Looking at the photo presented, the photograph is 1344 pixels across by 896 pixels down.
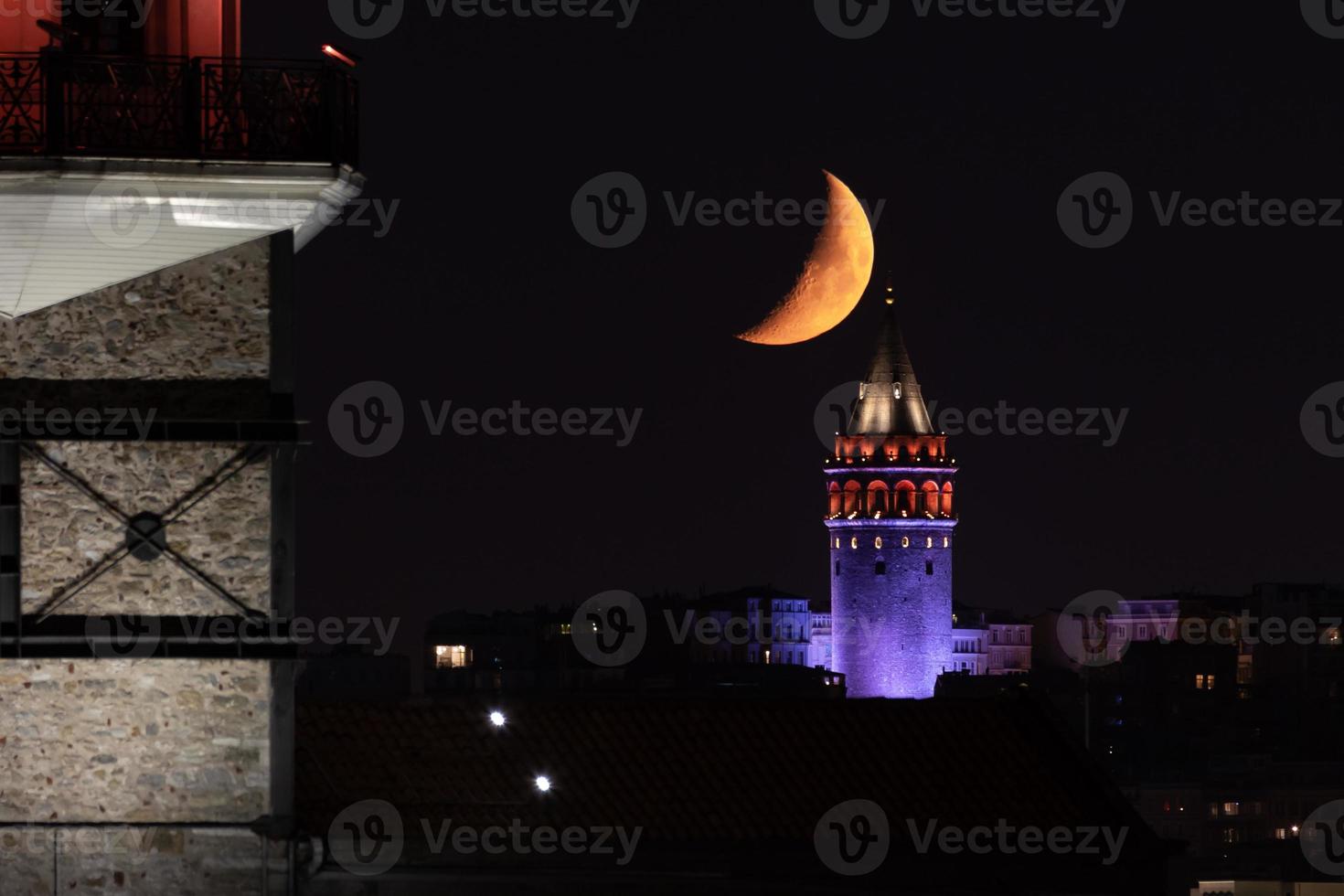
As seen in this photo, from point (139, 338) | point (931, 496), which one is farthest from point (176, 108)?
point (931, 496)

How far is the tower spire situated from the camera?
142 m

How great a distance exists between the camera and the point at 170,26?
1800 cm

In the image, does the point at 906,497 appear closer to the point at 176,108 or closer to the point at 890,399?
the point at 890,399

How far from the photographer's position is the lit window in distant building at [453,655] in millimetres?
147375

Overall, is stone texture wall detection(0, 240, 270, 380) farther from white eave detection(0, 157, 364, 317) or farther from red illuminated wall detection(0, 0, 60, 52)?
red illuminated wall detection(0, 0, 60, 52)

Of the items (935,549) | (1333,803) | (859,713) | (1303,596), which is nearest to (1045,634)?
(1303,596)

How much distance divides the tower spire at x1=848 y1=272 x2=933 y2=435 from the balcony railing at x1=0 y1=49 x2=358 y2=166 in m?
123

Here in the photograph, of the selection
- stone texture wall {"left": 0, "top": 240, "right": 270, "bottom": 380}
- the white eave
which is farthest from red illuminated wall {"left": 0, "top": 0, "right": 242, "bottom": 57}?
stone texture wall {"left": 0, "top": 240, "right": 270, "bottom": 380}

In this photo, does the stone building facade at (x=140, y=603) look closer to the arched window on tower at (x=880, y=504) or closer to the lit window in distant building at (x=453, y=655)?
the arched window on tower at (x=880, y=504)

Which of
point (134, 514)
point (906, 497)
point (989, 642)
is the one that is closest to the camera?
point (134, 514)

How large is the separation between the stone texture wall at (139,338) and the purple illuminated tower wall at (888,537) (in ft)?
404

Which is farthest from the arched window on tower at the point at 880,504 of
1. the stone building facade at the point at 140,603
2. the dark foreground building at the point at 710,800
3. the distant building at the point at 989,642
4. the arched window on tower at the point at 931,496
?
the stone building facade at the point at 140,603

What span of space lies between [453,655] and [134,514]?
438 feet

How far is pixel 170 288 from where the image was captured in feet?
58.7
